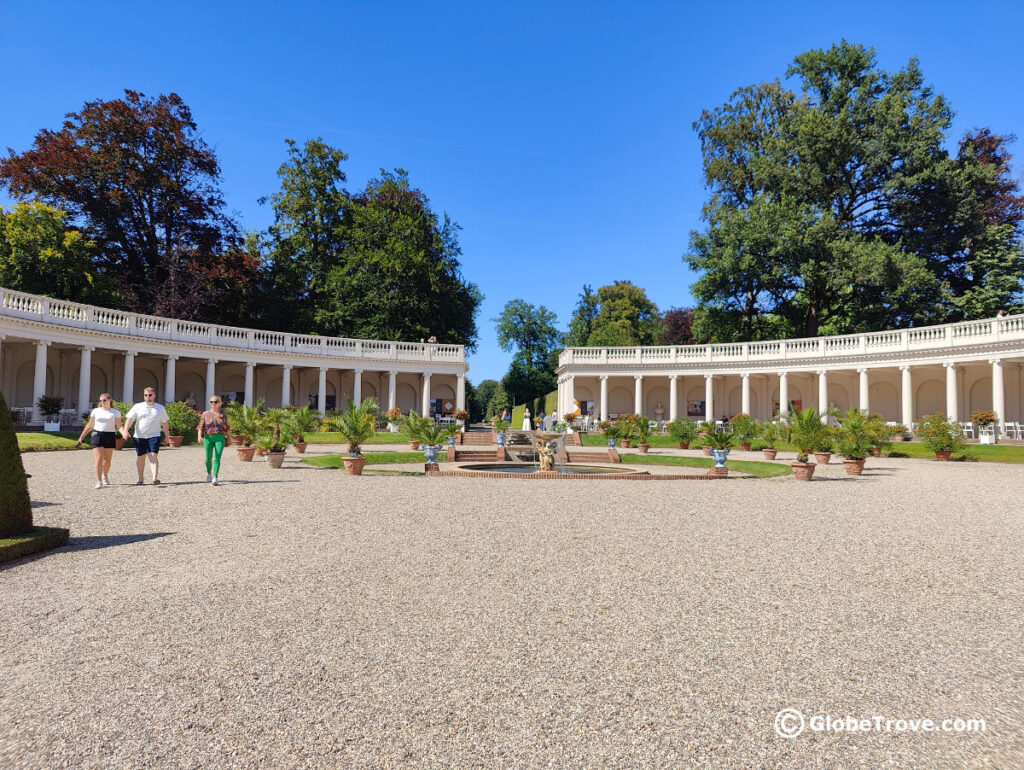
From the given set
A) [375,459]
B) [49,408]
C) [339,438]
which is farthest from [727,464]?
[49,408]

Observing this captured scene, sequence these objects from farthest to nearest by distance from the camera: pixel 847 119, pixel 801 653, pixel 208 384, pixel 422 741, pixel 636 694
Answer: pixel 847 119, pixel 208 384, pixel 801 653, pixel 636 694, pixel 422 741

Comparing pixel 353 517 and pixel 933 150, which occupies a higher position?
pixel 933 150

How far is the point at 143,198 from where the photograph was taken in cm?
3928

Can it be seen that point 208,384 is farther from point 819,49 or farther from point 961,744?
point 819,49

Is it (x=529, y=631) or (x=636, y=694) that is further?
(x=529, y=631)

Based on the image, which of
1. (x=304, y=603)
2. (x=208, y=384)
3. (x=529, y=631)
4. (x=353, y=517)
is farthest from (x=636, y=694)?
(x=208, y=384)

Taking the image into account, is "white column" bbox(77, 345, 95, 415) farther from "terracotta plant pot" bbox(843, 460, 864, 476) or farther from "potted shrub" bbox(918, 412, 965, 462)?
"potted shrub" bbox(918, 412, 965, 462)

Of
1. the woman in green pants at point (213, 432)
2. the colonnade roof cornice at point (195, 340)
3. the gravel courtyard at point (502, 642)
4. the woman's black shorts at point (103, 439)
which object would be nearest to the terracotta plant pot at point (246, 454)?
the woman in green pants at point (213, 432)

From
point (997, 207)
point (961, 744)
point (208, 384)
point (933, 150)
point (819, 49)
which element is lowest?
point (961, 744)

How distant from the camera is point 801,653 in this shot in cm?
429

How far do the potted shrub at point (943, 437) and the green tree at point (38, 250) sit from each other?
46616 millimetres

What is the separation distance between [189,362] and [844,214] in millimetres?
47723

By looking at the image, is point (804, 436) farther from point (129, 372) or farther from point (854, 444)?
point (129, 372)

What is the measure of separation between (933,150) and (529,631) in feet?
152
